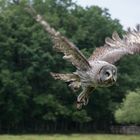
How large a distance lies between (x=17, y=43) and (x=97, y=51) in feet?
182

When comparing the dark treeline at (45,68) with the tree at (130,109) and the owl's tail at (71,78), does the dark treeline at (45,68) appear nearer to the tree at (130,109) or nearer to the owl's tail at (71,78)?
the tree at (130,109)

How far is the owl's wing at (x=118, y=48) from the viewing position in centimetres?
1121

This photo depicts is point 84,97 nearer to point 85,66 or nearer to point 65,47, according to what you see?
point 85,66

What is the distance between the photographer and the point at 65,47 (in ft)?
34.7

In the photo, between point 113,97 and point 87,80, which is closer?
point 87,80

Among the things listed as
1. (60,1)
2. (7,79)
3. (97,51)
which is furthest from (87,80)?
(60,1)

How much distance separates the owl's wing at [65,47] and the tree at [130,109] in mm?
52336

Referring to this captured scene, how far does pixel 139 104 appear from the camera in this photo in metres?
64.2

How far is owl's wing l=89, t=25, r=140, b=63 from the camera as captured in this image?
11.2 m

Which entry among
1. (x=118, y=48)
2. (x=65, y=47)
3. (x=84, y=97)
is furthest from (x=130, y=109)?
(x=65, y=47)

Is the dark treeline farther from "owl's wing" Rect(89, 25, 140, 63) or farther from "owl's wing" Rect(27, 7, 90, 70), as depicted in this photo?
"owl's wing" Rect(27, 7, 90, 70)

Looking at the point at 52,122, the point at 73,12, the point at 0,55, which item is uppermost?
the point at 73,12

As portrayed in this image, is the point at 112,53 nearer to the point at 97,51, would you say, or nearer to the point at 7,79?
the point at 97,51

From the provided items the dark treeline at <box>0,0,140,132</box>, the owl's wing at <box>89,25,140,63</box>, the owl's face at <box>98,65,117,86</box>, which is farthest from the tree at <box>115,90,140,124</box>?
the owl's face at <box>98,65,117,86</box>
